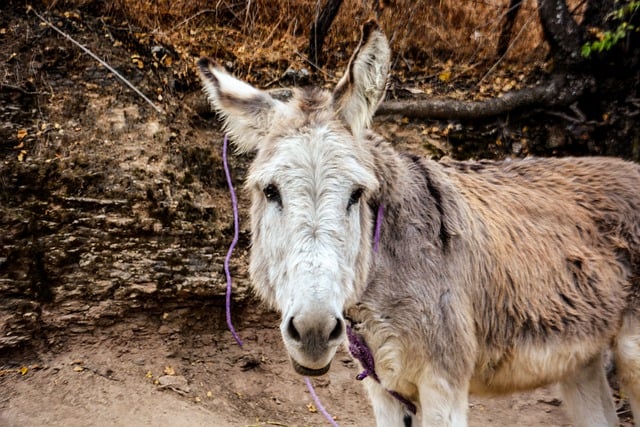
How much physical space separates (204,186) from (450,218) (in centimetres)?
300

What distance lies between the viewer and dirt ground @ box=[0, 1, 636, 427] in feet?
14.3

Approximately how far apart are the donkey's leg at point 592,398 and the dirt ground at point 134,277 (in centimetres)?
109

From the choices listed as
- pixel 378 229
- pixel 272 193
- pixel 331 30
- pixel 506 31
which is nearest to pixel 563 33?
pixel 506 31

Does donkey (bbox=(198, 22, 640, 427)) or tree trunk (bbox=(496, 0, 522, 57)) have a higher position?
tree trunk (bbox=(496, 0, 522, 57))

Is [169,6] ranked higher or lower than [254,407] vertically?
higher

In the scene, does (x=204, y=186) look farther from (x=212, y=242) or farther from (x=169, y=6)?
(x=169, y=6)

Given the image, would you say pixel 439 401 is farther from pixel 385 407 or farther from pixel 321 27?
pixel 321 27

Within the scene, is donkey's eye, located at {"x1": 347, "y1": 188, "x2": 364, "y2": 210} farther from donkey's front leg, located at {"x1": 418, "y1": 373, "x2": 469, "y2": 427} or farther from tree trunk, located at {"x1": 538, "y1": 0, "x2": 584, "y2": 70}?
tree trunk, located at {"x1": 538, "y1": 0, "x2": 584, "y2": 70}

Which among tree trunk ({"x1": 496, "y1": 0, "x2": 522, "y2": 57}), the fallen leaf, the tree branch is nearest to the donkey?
the tree branch

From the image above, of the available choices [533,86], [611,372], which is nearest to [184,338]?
[611,372]

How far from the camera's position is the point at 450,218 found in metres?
2.87

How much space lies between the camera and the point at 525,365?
301 centimetres

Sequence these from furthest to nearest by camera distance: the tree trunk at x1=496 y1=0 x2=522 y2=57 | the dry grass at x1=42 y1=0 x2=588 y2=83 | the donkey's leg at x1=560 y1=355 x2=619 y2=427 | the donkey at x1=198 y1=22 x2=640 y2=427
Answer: the tree trunk at x1=496 y1=0 x2=522 y2=57
the dry grass at x1=42 y1=0 x2=588 y2=83
the donkey's leg at x1=560 y1=355 x2=619 y2=427
the donkey at x1=198 y1=22 x2=640 y2=427

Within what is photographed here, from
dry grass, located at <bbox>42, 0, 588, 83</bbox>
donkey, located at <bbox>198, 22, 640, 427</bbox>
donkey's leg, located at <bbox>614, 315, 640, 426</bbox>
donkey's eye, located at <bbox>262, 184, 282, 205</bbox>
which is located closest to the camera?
donkey, located at <bbox>198, 22, 640, 427</bbox>
